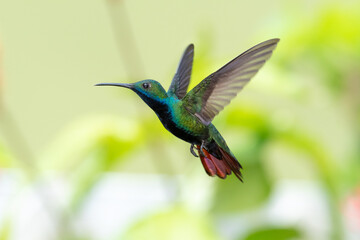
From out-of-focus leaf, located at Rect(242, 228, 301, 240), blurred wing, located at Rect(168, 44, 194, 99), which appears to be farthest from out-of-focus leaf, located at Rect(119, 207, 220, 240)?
blurred wing, located at Rect(168, 44, 194, 99)

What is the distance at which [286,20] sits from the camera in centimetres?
141

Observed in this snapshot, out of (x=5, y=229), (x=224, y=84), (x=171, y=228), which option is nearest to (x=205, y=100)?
(x=224, y=84)

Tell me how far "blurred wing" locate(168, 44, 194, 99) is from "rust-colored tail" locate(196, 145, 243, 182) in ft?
0.08

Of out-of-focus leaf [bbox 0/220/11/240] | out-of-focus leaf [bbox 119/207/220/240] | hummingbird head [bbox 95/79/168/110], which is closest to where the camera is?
hummingbird head [bbox 95/79/168/110]

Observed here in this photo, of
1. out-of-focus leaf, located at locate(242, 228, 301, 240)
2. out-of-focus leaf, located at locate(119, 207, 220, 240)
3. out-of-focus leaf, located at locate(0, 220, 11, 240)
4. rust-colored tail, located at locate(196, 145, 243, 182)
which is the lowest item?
out-of-focus leaf, located at locate(242, 228, 301, 240)

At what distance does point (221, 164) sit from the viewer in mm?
174

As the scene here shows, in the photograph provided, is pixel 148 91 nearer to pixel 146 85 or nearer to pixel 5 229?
pixel 146 85

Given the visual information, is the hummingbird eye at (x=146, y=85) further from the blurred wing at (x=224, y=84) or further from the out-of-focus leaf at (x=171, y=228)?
the out-of-focus leaf at (x=171, y=228)

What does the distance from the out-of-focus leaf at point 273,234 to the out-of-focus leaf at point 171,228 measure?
0.26 m

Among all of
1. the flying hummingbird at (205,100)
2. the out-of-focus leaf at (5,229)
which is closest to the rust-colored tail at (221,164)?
the flying hummingbird at (205,100)

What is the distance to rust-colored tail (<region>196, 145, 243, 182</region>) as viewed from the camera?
0.17 m

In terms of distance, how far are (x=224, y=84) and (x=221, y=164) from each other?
0.10 ft

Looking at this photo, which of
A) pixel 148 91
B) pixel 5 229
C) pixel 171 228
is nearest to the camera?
pixel 148 91

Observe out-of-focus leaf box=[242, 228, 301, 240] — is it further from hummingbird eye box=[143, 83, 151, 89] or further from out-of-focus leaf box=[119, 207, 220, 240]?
hummingbird eye box=[143, 83, 151, 89]
